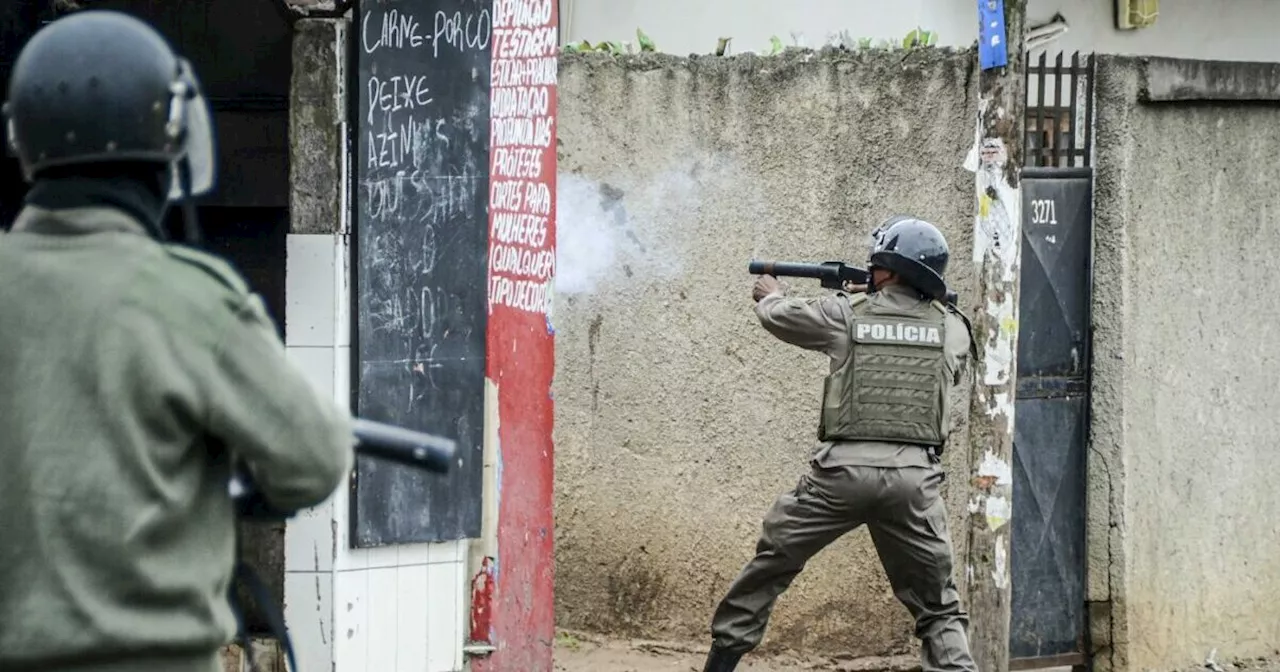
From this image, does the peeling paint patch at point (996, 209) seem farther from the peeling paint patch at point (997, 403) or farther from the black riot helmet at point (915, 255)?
the peeling paint patch at point (997, 403)

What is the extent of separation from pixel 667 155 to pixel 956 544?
204 cm

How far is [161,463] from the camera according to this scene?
96.3 inches

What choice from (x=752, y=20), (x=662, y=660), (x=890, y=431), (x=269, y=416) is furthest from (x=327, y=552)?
(x=752, y=20)

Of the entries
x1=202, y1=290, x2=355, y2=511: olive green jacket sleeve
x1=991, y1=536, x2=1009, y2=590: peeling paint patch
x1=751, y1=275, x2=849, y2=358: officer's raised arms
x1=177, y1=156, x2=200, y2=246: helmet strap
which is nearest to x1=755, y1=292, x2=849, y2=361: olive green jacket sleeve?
x1=751, y1=275, x2=849, y2=358: officer's raised arms

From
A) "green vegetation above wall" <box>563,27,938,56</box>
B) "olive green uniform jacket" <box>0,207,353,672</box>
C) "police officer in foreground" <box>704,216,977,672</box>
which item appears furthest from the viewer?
"green vegetation above wall" <box>563,27,938,56</box>

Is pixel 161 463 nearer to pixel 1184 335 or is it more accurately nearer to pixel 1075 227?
pixel 1075 227

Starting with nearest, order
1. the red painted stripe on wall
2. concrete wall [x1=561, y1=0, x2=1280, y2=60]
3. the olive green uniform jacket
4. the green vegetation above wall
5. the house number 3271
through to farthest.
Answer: the olive green uniform jacket, the red painted stripe on wall, the house number 3271, the green vegetation above wall, concrete wall [x1=561, y1=0, x2=1280, y2=60]

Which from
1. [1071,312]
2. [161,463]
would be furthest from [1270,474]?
[161,463]

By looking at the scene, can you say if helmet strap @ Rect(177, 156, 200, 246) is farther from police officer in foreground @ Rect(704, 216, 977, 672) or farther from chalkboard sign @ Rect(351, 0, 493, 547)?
police officer in foreground @ Rect(704, 216, 977, 672)

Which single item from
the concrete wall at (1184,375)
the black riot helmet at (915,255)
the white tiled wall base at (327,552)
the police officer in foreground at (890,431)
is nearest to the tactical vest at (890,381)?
the police officer in foreground at (890,431)

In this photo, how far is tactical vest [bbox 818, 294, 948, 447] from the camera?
250 inches

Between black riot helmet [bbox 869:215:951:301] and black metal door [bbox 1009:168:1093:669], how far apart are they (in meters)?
0.87

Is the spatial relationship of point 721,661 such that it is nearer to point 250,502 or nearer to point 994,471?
point 994,471

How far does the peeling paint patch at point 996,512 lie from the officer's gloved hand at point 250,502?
4.42 metres
